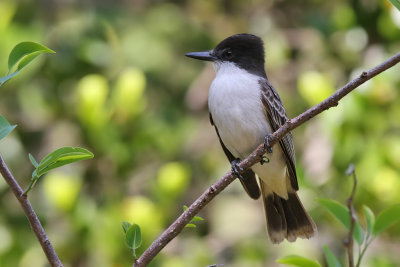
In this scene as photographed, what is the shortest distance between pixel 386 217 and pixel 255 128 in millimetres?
1270

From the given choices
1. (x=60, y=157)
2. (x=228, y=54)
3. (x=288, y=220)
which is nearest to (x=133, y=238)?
(x=60, y=157)

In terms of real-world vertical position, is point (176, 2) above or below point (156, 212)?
above

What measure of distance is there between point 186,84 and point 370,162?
1752mm

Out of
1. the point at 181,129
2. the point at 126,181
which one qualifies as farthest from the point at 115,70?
the point at 126,181

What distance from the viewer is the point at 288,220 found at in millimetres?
3381

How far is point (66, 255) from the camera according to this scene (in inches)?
128

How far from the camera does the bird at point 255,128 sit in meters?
3.24

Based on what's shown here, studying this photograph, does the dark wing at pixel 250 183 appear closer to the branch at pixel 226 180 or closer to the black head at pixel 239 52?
the black head at pixel 239 52

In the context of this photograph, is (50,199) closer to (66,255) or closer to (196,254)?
(66,255)

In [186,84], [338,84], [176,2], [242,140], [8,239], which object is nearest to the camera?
[242,140]

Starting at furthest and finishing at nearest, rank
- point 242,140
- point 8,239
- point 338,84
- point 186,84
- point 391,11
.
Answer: point 186,84, point 338,84, point 391,11, point 8,239, point 242,140

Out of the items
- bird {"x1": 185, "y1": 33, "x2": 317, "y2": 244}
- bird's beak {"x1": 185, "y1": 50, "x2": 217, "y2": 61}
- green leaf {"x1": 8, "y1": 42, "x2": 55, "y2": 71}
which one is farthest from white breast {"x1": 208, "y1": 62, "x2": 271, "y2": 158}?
green leaf {"x1": 8, "y1": 42, "x2": 55, "y2": 71}

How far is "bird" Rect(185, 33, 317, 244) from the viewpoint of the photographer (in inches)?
128

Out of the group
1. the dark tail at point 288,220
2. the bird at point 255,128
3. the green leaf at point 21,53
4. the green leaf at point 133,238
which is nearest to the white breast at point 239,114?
the bird at point 255,128
